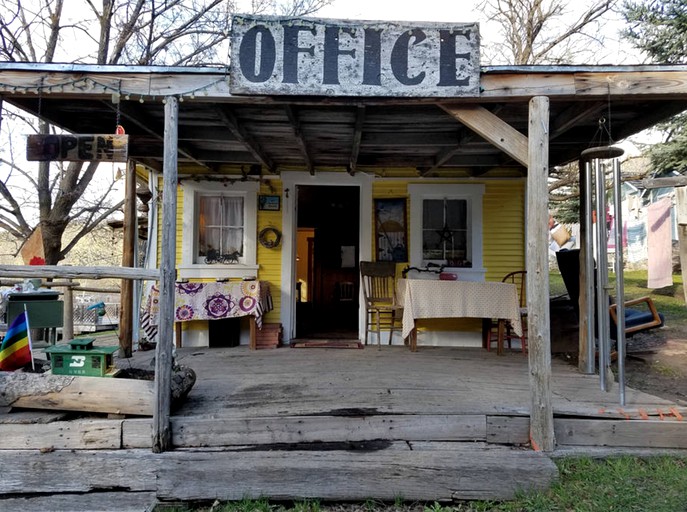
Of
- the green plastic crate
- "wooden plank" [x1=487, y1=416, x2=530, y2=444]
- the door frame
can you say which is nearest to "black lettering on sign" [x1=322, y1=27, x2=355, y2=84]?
the green plastic crate

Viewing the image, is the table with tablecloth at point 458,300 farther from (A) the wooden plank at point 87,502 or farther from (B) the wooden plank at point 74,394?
(A) the wooden plank at point 87,502

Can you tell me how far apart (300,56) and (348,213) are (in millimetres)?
5813

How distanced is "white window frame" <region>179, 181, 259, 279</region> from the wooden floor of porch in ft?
7.66

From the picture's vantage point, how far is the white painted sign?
8.64 feet

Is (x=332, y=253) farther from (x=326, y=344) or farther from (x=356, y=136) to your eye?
(x=356, y=136)

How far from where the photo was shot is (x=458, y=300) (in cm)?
443

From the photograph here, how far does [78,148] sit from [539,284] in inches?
124

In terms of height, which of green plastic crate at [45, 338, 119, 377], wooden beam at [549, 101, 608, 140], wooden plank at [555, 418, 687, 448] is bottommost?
wooden plank at [555, 418, 687, 448]

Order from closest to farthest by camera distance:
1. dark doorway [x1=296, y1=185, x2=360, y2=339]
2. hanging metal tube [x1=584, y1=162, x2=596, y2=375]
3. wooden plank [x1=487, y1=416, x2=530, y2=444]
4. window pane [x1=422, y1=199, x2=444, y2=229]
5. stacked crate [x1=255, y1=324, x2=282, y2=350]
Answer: wooden plank [x1=487, y1=416, x2=530, y2=444]
hanging metal tube [x1=584, y1=162, x2=596, y2=375]
stacked crate [x1=255, y1=324, x2=282, y2=350]
window pane [x1=422, y1=199, x2=444, y2=229]
dark doorway [x1=296, y1=185, x2=360, y2=339]

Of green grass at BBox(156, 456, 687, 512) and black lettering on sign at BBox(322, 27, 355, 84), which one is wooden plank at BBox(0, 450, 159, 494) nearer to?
green grass at BBox(156, 456, 687, 512)

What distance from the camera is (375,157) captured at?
15.6 ft

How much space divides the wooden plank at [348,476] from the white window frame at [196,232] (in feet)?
9.35

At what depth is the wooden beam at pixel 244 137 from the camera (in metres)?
3.19

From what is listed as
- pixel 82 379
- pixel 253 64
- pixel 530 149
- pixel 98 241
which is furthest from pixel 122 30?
pixel 530 149
